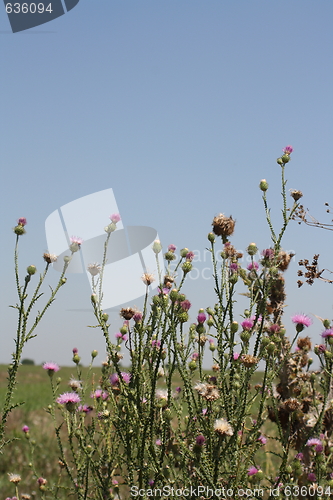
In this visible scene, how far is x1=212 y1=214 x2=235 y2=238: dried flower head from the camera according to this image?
2.60 meters

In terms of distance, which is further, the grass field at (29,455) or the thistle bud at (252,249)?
the grass field at (29,455)

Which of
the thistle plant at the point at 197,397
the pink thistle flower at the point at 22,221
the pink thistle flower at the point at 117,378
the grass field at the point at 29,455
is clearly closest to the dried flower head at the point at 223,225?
the thistle plant at the point at 197,397

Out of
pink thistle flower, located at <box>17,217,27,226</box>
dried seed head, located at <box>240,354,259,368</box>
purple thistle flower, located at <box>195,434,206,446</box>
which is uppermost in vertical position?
pink thistle flower, located at <box>17,217,27,226</box>

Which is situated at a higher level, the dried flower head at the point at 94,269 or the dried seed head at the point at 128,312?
the dried flower head at the point at 94,269

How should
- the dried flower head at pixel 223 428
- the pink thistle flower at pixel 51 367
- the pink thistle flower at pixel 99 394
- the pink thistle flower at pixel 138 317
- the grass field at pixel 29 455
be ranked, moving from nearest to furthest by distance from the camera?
the dried flower head at pixel 223 428 < the pink thistle flower at pixel 138 317 < the pink thistle flower at pixel 99 394 < the pink thistle flower at pixel 51 367 < the grass field at pixel 29 455

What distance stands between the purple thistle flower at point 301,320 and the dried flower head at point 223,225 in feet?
2.08

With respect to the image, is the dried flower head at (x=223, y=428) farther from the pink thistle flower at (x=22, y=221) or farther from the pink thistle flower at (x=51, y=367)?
the pink thistle flower at (x=22, y=221)

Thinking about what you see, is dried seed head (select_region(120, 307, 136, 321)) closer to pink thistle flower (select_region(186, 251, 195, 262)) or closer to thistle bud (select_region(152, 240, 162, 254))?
thistle bud (select_region(152, 240, 162, 254))

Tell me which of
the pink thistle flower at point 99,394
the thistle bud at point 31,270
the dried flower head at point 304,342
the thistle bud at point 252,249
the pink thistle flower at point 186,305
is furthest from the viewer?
the dried flower head at point 304,342

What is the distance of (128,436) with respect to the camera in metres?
2.07

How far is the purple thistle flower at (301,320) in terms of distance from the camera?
8.65 ft

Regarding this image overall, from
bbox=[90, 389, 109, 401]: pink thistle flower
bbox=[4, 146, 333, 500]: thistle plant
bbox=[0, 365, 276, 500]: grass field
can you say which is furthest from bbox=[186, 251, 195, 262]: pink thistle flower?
bbox=[0, 365, 276, 500]: grass field

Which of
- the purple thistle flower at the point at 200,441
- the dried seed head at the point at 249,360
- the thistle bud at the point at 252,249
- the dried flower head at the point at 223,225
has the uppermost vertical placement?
the dried flower head at the point at 223,225

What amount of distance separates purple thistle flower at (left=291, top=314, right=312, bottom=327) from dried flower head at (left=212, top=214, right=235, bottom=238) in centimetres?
63
